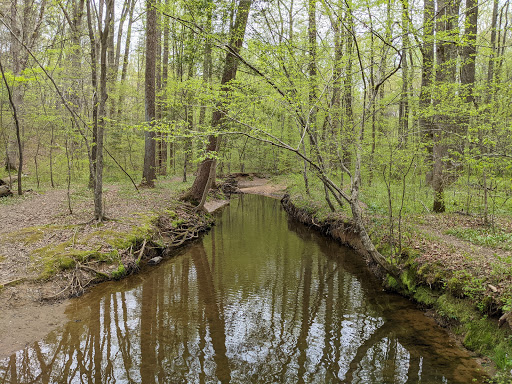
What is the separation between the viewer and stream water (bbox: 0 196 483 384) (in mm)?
3979

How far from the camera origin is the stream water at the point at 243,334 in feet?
13.1

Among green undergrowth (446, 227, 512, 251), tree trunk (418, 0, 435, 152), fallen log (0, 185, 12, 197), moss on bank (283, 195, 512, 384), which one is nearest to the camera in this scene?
moss on bank (283, 195, 512, 384)

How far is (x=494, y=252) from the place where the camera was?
19.5 ft

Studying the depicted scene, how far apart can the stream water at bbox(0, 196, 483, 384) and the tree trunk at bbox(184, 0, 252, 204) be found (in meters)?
3.00

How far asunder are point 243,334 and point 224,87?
23.8 ft

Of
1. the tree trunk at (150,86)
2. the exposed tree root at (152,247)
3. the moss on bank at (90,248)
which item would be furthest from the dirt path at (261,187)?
the moss on bank at (90,248)

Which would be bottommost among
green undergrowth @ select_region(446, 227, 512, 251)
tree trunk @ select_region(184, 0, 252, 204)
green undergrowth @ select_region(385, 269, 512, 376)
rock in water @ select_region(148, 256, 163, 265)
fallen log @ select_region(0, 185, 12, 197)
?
rock in water @ select_region(148, 256, 163, 265)

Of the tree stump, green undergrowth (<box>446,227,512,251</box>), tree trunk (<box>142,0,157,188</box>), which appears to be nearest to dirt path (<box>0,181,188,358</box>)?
tree trunk (<box>142,0,157,188</box>)

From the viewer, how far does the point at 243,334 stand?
4.98 meters

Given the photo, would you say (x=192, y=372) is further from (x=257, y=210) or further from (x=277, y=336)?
(x=257, y=210)

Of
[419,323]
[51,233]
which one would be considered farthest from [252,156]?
[419,323]

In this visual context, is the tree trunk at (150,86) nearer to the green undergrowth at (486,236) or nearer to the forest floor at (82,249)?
the forest floor at (82,249)

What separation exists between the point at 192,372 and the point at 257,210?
1241 cm

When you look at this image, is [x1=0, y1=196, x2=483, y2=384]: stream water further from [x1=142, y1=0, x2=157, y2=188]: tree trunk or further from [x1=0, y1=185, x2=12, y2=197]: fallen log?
[x1=0, y1=185, x2=12, y2=197]: fallen log
